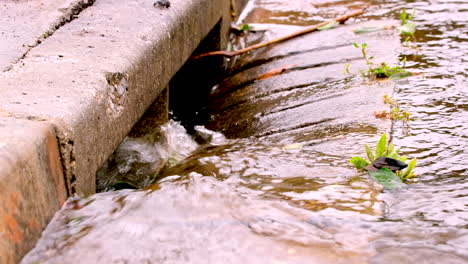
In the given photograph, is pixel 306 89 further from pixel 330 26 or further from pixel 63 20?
pixel 63 20

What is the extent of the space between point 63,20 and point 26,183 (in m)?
1.32

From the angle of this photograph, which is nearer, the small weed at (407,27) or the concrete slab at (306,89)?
the concrete slab at (306,89)

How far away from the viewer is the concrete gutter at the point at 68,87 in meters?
1.72

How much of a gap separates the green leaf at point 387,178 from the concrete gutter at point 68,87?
98 cm

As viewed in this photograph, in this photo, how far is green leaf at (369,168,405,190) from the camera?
2.11 meters

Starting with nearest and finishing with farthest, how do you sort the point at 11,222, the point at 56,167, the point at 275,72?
the point at 11,222
the point at 56,167
the point at 275,72

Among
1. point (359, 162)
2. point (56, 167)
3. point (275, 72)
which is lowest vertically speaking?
point (275, 72)

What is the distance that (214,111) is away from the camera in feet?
12.4

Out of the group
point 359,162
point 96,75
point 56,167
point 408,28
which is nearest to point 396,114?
point 359,162

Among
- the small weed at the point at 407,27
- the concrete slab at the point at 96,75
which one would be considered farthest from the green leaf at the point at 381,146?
the small weed at the point at 407,27

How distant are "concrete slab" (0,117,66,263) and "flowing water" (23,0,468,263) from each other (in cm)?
6

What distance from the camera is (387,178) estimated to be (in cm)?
215

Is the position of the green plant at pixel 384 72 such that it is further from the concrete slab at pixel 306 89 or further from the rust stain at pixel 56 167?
the rust stain at pixel 56 167

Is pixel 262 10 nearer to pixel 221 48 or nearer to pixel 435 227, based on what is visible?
pixel 221 48
